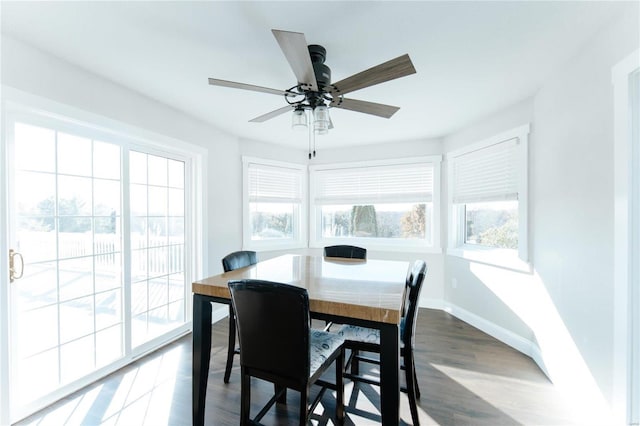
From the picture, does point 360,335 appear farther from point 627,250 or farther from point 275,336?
point 627,250

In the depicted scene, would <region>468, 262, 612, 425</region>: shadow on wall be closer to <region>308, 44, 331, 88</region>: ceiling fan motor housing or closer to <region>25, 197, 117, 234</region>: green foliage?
<region>308, 44, 331, 88</region>: ceiling fan motor housing

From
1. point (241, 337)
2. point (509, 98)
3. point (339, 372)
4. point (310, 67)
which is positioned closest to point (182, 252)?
point (241, 337)

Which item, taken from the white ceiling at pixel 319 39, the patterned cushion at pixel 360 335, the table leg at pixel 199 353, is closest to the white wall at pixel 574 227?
the white ceiling at pixel 319 39

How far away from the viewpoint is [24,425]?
67.9 inches

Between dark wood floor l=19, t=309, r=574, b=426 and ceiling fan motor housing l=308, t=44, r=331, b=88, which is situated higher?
ceiling fan motor housing l=308, t=44, r=331, b=88

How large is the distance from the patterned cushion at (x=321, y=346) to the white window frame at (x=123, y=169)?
6.16 feet

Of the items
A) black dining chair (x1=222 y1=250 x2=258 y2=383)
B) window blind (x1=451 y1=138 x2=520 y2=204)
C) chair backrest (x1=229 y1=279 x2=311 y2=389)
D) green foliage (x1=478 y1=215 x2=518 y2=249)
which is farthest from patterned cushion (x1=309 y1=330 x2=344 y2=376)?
window blind (x1=451 y1=138 x2=520 y2=204)

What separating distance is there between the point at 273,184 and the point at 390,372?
133 inches

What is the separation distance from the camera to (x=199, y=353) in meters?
1.64

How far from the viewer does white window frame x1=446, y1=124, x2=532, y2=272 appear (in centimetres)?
262

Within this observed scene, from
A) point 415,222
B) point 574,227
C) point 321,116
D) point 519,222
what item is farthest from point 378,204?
point 321,116

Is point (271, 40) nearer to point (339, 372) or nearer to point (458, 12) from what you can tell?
point (458, 12)

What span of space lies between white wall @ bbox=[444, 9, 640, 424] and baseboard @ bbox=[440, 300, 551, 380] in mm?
25

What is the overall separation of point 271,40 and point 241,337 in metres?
1.70
